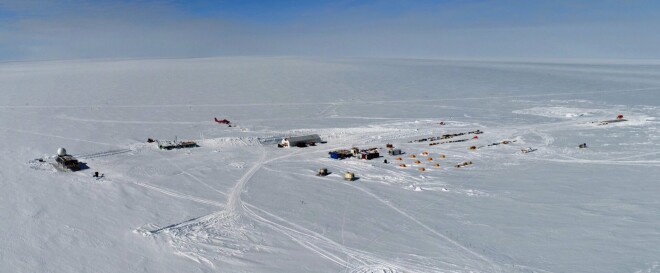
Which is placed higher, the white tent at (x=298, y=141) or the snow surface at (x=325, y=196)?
the white tent at (x=298, y=141)

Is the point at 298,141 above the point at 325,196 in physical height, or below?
above

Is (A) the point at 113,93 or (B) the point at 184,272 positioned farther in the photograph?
(A) the point at 113,93

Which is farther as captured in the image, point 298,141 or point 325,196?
point 298,141

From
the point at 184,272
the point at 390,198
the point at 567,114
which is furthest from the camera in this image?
the point at 567,114

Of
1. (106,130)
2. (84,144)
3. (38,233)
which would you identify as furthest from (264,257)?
(106,130)

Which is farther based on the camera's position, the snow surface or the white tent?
the white tent

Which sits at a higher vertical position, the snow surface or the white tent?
the white tent

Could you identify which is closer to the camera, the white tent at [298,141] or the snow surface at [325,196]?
the snow surface at [325,196]

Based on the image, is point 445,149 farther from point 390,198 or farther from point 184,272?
point 184,272
